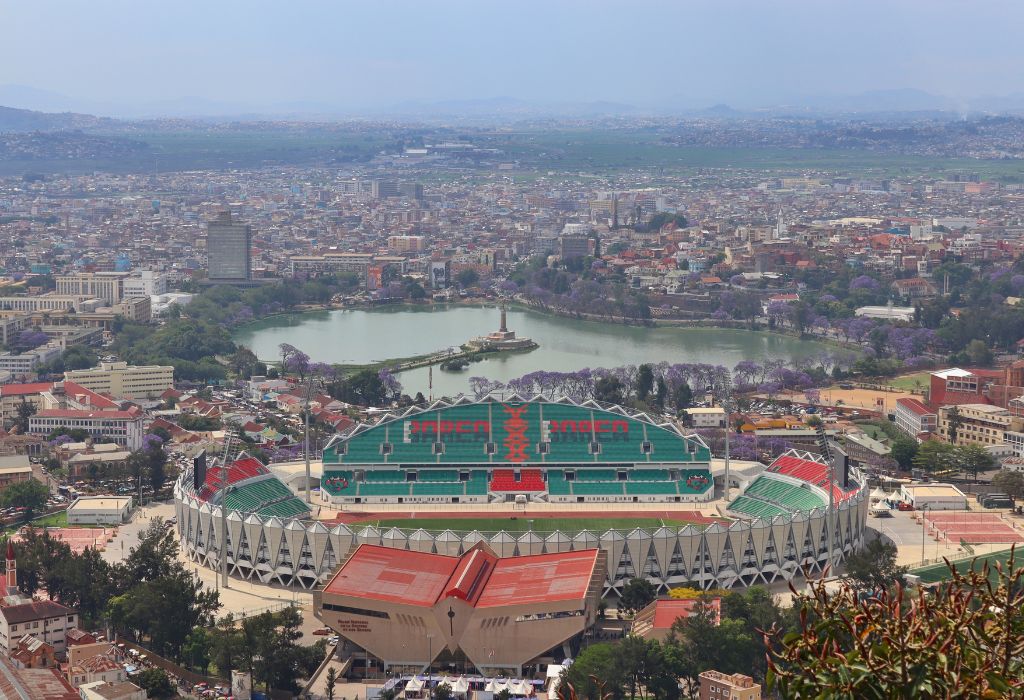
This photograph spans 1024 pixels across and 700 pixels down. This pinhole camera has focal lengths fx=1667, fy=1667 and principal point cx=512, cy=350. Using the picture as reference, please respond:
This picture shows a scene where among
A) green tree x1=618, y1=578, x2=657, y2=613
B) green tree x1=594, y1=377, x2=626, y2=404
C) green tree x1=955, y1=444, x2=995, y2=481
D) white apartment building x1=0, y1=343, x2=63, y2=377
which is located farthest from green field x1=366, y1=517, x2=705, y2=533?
white apartment building x1=0, y1=343, x2=63, y2=377

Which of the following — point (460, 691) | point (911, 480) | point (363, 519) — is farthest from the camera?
point (911, 480)

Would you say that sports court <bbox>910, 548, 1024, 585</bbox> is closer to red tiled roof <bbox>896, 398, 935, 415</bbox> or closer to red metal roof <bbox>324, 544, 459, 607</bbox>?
red metal roof <bbox>324, 544, 459, 607</bbox>

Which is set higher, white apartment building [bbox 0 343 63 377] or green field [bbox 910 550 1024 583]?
green field [bbox 910 550 1024 583]

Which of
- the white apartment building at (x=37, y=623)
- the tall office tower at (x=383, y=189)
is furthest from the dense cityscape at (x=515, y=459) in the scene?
the tall office tower at (x=383, y=189)

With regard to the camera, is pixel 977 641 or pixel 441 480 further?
pixel 441 480

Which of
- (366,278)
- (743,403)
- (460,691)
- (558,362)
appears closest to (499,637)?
(460,691)

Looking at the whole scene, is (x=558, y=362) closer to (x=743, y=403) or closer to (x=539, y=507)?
(x=743, y=403)
